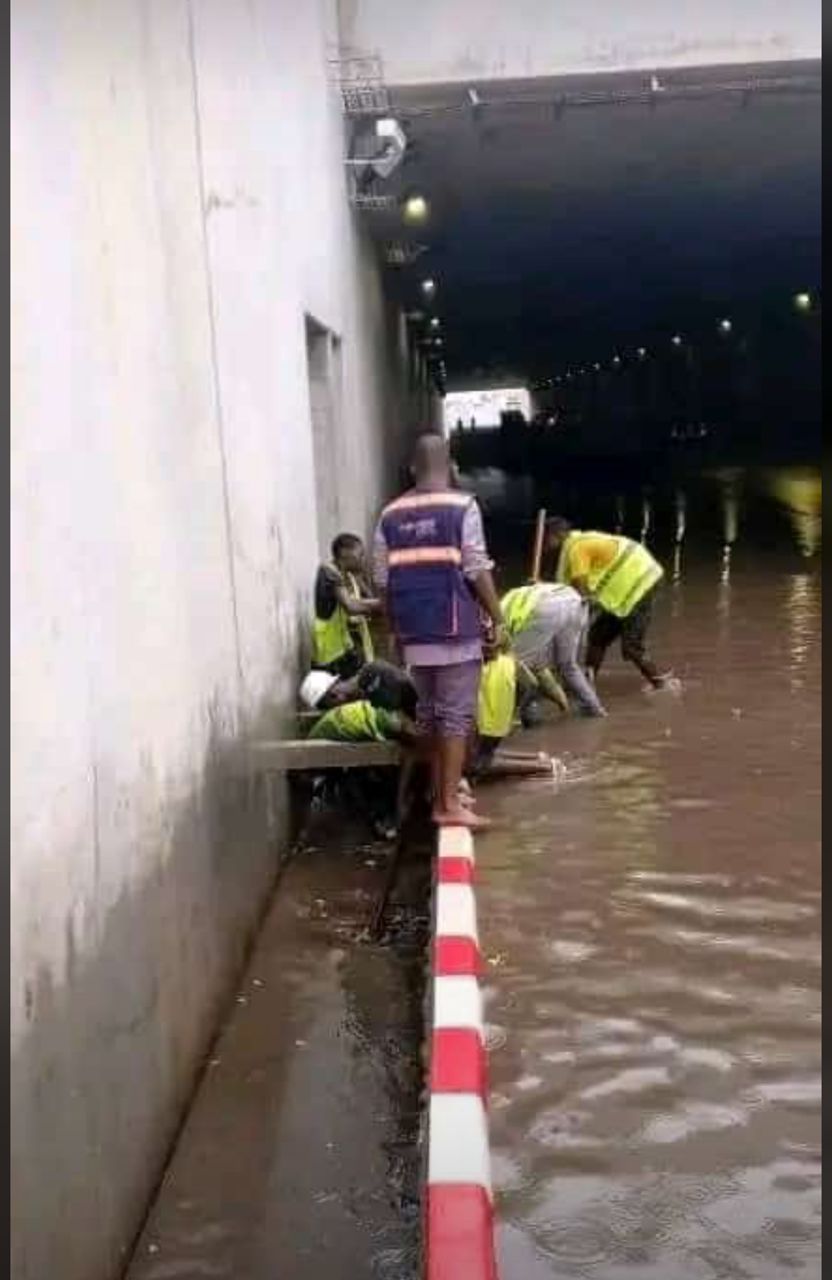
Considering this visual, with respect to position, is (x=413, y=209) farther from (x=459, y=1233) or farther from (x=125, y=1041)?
(x=459, y=1233)

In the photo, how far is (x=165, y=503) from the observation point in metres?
5.25

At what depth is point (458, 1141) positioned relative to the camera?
12.0 feet

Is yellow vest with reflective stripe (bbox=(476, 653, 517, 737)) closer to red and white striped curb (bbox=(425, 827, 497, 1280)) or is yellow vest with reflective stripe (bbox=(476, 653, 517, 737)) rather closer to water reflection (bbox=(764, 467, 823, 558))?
red and white striped curb (bbox=(425, 827, 497, 1280))

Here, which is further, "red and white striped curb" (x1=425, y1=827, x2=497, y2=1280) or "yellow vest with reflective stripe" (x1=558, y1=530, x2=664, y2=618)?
"yellow vest with reflective stripe" (x1=558, y1=530, x2=664, y2=618)

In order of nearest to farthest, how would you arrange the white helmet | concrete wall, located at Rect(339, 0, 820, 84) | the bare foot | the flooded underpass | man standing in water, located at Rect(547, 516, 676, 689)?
the flooded underpass → the bare foot → the white helmet → man standing in water, located at Rect(547, 516, 676, 689) → concrete wall, located at Rect(339, 0, 820, 84)

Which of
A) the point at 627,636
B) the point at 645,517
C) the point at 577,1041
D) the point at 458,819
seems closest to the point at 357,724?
the point at 458,819

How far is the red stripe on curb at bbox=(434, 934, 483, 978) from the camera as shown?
15.8 feet

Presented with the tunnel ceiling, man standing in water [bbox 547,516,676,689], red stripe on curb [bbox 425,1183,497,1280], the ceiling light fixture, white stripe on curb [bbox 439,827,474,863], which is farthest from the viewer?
the ceiling light fixture

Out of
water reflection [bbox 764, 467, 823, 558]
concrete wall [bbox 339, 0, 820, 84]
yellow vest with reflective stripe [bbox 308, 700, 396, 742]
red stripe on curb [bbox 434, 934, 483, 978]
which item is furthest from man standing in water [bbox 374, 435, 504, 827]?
water reflection [bbox 764, 467, 823, 558]

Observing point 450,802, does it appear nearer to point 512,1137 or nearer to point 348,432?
point 512,1137

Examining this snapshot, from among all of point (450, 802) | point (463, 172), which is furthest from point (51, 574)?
point (463, 172)

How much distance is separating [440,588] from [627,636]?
3.52 metres

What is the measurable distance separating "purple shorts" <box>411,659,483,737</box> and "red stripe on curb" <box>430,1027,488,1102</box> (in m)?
2.37

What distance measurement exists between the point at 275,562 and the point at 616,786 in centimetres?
221
